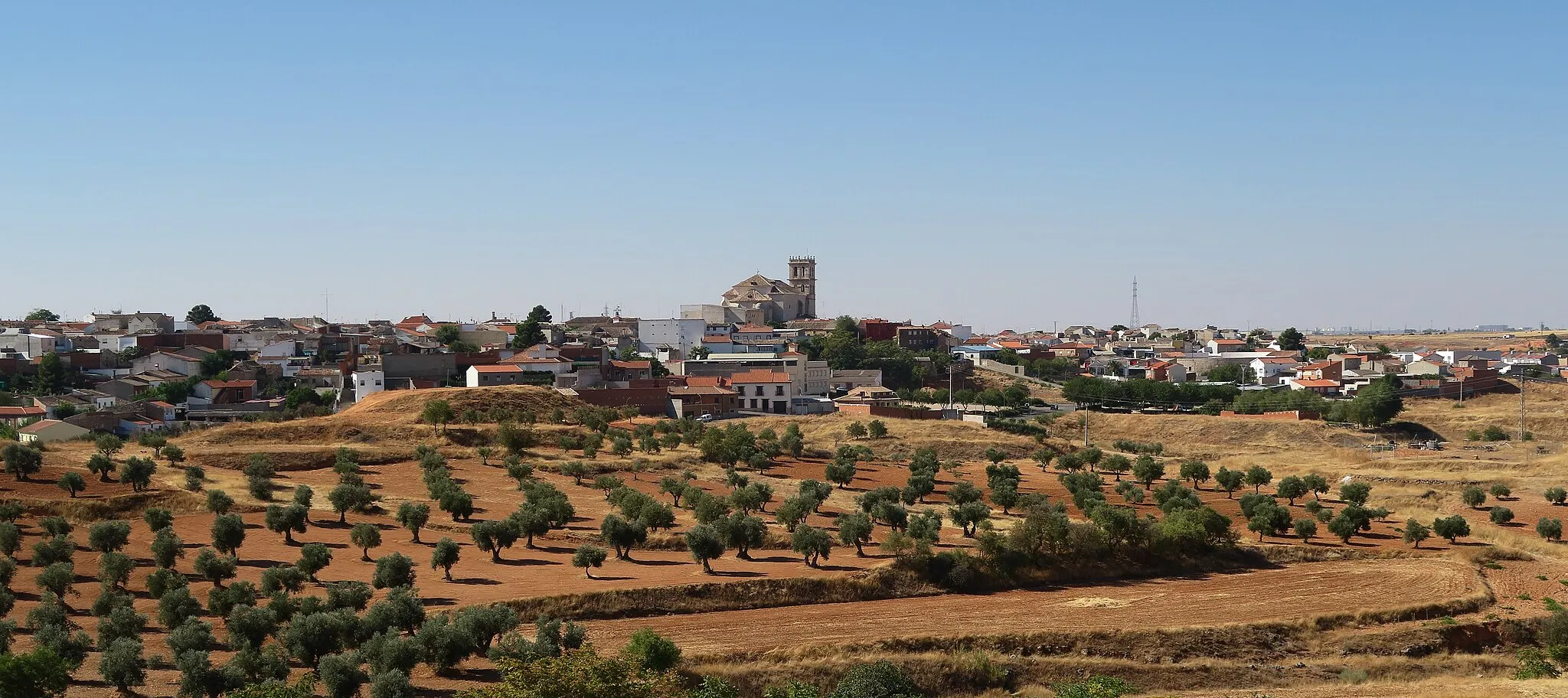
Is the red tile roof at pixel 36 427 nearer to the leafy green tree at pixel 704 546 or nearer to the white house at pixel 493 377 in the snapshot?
the white house at pixel 493 377

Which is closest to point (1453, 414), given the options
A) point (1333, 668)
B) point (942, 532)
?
point (942, 532)

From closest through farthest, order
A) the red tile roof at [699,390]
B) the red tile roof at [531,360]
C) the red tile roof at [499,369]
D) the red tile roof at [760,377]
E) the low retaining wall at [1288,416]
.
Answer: the red tile roof at [699,390], the red tile roof at [499,369], the low retaining wall at [1288,416], the red tile roof at [760,377], the red tile roof at [531,360]

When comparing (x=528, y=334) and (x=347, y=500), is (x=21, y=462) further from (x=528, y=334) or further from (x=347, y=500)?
(x=528, y=334)

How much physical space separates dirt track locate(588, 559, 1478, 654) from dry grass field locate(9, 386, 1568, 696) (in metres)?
0.09

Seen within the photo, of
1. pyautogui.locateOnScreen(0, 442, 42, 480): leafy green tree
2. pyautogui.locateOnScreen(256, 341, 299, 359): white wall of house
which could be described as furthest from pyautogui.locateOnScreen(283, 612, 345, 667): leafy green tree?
pyautogui.locateOnScreen(256, 341, 299, 359): white wall of house

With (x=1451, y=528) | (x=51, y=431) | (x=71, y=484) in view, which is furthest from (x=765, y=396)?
(x=71, y=484)

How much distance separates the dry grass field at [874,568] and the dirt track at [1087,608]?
3.7 inches

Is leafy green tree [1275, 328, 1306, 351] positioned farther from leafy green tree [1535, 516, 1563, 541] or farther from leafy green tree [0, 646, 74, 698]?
leafy green tree [0, 646, 74, 698]

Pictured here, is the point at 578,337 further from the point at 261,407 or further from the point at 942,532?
the point at 942,532

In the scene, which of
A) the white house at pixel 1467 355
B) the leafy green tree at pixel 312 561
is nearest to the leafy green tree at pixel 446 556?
the leafy green tree at pixel 312 561

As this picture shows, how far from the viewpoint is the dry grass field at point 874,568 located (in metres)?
28.3

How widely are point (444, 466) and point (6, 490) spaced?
1331 cm

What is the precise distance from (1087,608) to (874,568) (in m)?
5.35

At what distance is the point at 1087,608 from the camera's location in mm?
32688
